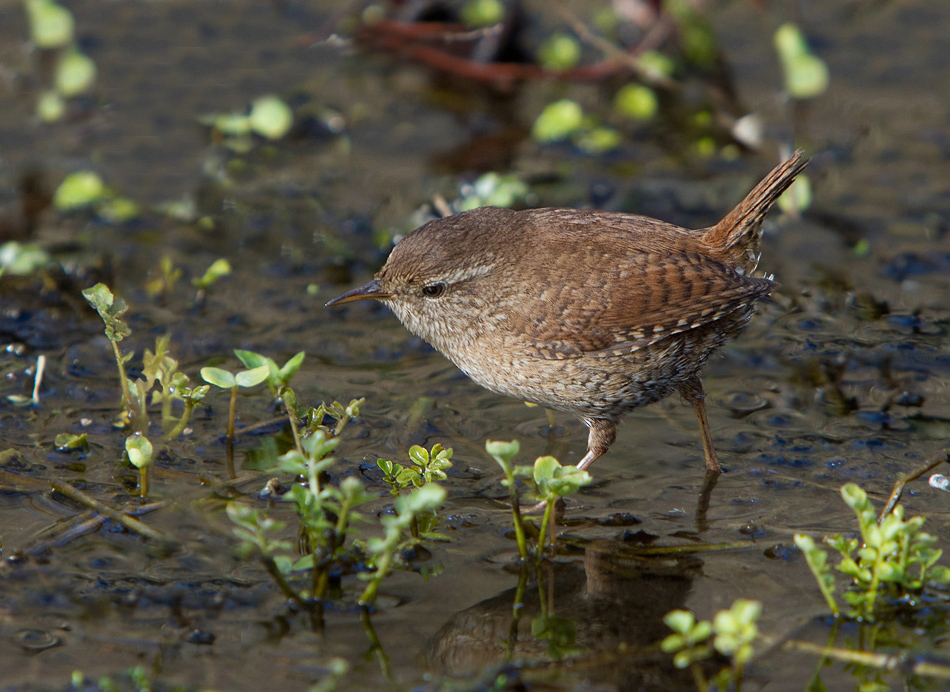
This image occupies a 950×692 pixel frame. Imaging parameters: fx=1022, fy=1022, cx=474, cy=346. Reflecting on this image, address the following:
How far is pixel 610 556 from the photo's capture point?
406 centimetres

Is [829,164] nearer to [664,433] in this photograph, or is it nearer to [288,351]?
[664,433]

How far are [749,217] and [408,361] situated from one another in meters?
1.96

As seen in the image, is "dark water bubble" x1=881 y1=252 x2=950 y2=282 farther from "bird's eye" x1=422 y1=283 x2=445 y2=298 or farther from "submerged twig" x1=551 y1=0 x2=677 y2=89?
"bird's eye" x1=422 y1=283 x2=445 y2=298

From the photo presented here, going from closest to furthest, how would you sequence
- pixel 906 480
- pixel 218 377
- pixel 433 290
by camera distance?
pixel 906 480
pixel 218 377
pixel 433 290

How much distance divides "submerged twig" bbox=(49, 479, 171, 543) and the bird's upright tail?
2646 mm

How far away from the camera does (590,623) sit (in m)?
3.67

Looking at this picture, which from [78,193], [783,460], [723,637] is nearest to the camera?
[723,637]

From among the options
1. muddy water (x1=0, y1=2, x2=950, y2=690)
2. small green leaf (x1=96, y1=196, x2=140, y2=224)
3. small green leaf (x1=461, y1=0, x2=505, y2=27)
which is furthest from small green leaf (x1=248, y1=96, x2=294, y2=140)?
small green leaf (x1=461, y1=0, x2=505, y2=27)

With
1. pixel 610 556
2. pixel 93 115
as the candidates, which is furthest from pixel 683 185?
pixel 93 115

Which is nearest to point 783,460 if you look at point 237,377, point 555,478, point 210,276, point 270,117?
point 555,478

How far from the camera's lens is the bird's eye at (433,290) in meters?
4.46

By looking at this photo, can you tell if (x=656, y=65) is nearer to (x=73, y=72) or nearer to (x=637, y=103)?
(x=637, y=103)

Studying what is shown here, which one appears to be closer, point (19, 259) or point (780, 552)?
point (780, 552)

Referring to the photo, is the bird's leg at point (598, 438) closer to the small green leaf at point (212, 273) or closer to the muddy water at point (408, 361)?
the muddy water at point (408, 361)
